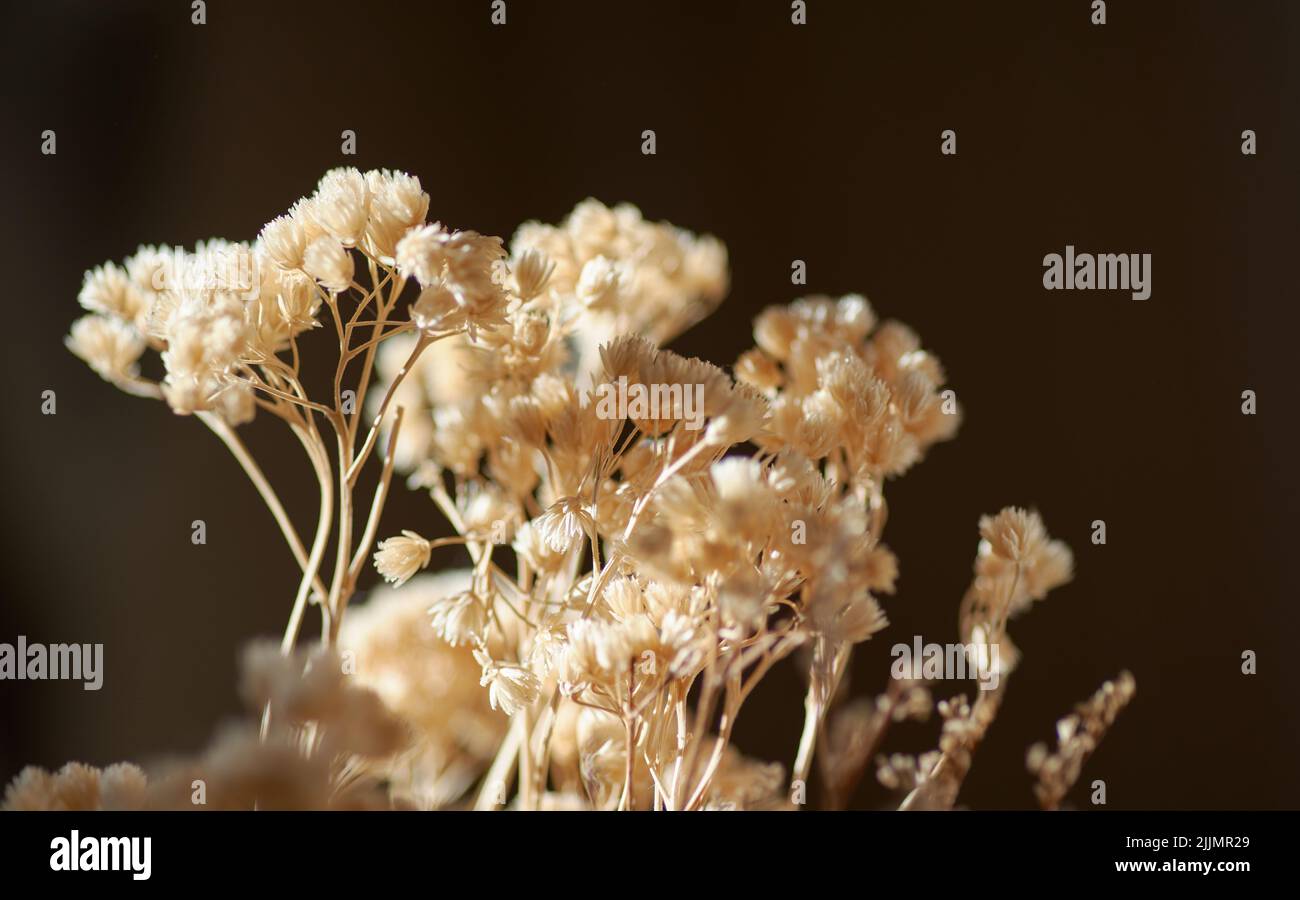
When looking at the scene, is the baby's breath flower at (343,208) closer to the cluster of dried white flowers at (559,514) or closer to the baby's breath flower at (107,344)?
the cluster of dried white flowers at (559,514)

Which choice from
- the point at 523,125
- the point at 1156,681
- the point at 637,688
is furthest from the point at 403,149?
the point at 1156,681

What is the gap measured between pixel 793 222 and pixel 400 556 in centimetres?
59

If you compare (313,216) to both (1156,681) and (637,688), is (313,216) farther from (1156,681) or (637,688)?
(1156,681)

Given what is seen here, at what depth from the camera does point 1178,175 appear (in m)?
0.81

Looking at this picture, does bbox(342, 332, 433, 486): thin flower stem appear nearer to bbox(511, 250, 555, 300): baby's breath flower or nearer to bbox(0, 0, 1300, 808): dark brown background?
bbox(511, 250, 555, 300): baby's breath flower

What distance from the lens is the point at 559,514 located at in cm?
38

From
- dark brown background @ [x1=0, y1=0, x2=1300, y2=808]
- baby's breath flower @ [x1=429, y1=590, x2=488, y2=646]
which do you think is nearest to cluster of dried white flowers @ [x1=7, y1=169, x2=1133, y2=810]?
baby's breath flower @ [x1=429, y1=590, x2=488, y2=646]

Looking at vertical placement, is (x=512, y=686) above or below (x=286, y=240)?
below

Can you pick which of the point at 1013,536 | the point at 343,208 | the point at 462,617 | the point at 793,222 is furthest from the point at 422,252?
the point at 793,222

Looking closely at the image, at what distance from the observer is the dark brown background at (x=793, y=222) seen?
76 centimetres

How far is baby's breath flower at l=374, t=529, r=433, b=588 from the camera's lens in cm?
39

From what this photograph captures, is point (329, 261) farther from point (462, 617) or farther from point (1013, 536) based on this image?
point (1013, 536)

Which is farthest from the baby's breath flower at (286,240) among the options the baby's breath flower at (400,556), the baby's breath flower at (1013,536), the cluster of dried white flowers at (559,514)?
the baby's breath flower at (1013,536)
